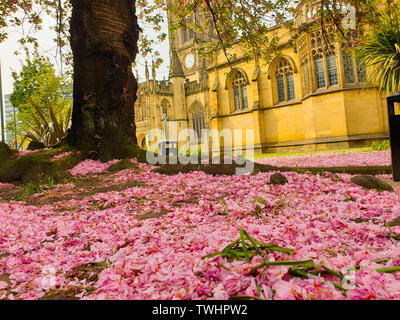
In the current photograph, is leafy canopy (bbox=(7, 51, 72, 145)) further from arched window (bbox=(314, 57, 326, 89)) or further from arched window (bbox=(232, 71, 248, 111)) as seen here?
arched window (bbox=(314, 57, 326, 89))

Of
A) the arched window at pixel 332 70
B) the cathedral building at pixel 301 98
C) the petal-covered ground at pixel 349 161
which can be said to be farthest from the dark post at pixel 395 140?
the arched window at pixel 332 70

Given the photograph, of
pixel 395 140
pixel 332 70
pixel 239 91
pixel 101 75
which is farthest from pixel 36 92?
pixel 395 140

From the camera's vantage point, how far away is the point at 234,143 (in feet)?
99.3

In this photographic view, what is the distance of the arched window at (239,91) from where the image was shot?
96.8 ft

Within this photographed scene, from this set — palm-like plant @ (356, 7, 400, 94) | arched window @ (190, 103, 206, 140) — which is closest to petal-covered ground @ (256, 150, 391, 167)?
palm-like plant @ (356, 7, 400, 94)

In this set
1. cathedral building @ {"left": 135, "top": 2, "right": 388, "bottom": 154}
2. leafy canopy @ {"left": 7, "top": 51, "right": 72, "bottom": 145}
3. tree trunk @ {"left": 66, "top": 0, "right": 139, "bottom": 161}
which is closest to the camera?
tree trunk @ {"left": 66, "top": 0, "right": 139, "bottom": 161}

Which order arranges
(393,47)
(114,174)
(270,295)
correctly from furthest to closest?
1. (393,47)
2. (114,174)
3. (270,295)

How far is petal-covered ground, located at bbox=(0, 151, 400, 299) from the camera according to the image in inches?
46.2

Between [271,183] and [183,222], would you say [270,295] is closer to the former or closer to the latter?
[183,222]

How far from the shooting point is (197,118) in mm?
49594

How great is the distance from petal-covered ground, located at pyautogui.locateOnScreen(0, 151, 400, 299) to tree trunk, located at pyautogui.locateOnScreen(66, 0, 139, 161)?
331 cm
